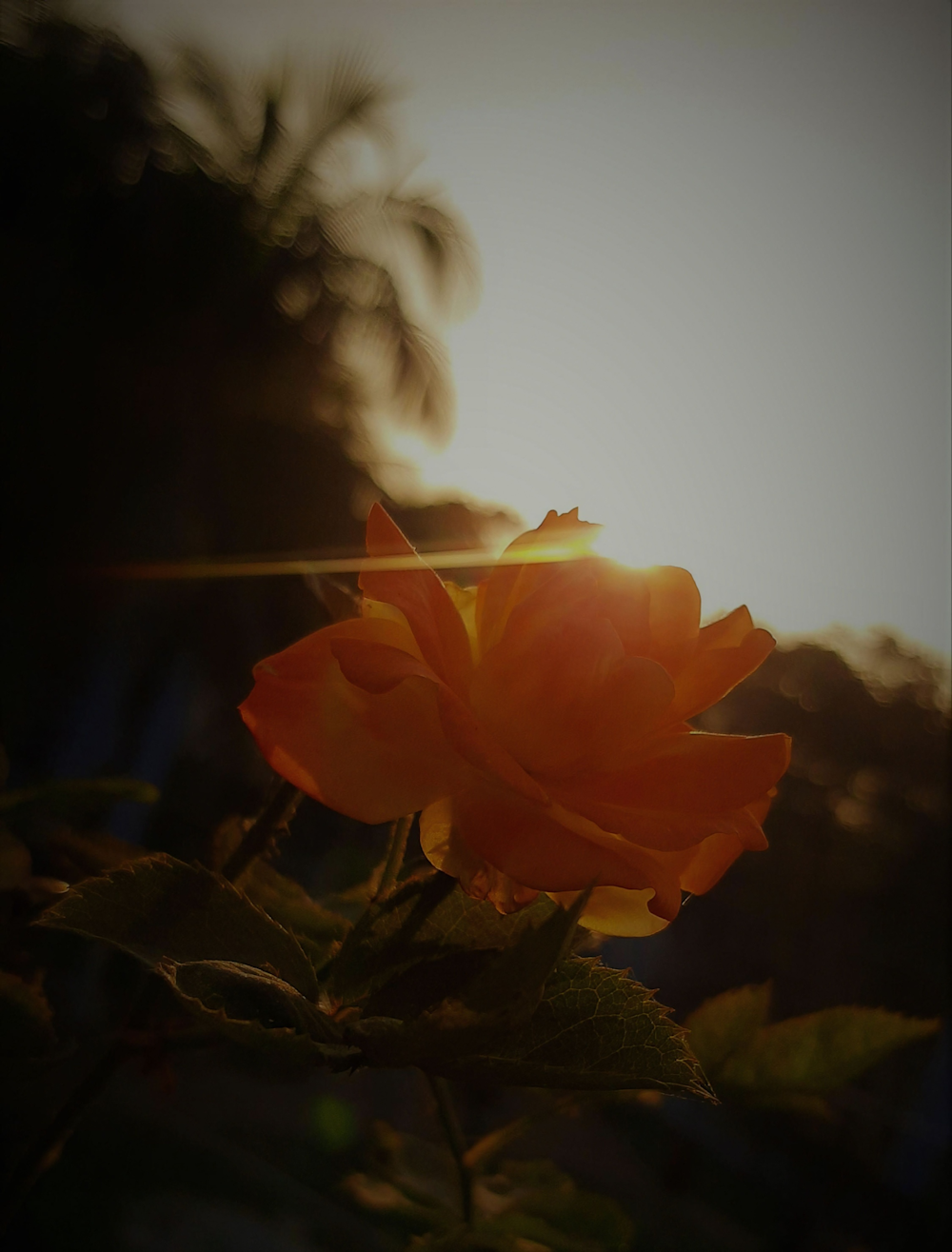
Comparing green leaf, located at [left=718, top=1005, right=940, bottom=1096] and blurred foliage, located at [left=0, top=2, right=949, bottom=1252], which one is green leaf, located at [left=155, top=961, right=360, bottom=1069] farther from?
blurred foliage, located at [left=0, top=2, right=949, bottom=1252]

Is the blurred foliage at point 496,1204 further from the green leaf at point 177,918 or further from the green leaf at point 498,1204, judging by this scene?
the green leaf at point 177,918

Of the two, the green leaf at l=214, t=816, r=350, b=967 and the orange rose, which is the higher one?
the orange rose

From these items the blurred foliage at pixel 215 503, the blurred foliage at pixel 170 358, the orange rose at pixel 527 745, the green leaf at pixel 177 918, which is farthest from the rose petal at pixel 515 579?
the blurred foliage at pixel 170 358

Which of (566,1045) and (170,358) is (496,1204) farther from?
(170,358)

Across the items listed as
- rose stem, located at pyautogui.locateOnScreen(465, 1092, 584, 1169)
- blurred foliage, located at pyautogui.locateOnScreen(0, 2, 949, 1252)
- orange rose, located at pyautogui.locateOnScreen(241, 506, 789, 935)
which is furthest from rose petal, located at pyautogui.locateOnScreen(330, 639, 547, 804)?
blurred foliage, located at pyautogui.locateOnScreen(0, 2, 949, 1252)

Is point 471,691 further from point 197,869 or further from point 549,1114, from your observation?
point 549,1114

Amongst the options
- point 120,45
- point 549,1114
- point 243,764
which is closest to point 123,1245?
point 243,764
